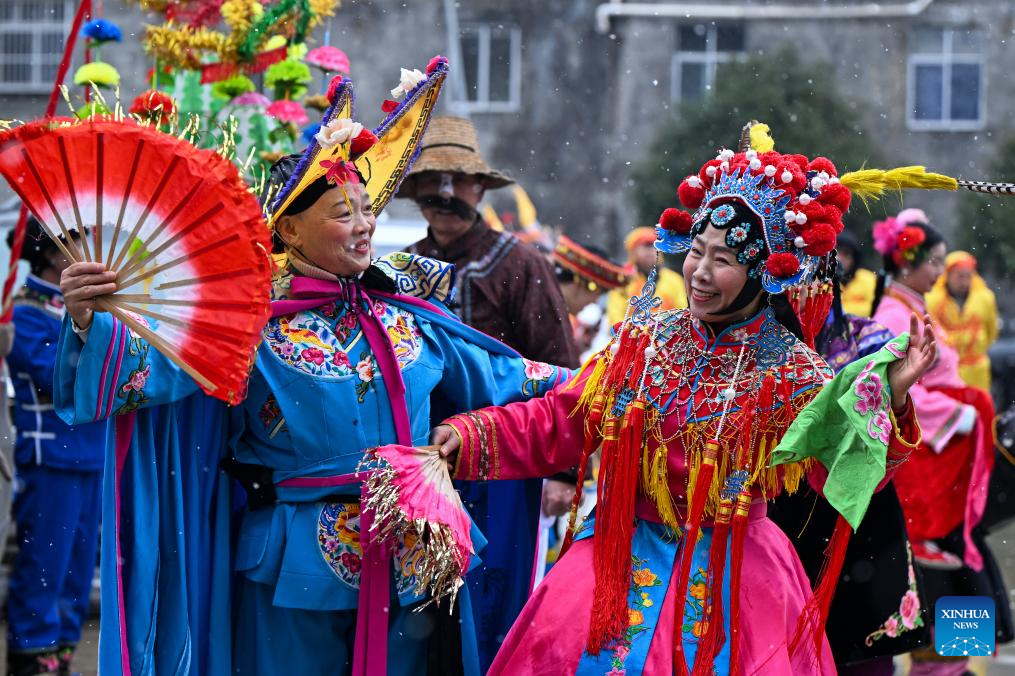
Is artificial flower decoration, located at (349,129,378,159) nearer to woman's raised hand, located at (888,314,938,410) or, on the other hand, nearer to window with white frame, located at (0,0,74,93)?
woman's raised hand, located at (888,314,938,410)

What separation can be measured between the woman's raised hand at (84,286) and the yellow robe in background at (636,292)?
526 cm

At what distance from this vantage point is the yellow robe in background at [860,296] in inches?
309

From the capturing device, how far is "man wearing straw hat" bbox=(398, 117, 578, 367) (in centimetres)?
565

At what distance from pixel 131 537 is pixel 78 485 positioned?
9.62 ft

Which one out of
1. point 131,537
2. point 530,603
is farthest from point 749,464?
point 131,537

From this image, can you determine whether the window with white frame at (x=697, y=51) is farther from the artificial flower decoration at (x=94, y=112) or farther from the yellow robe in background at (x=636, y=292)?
the artificial flower decoration at (x=94, y=112)

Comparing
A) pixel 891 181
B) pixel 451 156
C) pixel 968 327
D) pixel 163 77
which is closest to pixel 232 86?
pixel 163 77

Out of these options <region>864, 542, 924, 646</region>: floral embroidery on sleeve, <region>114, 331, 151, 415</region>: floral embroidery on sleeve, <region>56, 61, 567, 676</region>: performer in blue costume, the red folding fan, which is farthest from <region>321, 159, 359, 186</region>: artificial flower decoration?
<region>864, 542, 924, 646</region>: floral embroidery on sleeve

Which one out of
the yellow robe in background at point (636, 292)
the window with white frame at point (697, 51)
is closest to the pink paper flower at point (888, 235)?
the yellow robe in background at point (636, 292)

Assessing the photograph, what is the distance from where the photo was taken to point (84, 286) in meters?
3.33

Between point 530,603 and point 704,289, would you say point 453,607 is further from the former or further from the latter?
point 704,289

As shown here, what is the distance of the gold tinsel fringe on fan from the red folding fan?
18.2 inches

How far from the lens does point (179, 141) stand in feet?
11.0

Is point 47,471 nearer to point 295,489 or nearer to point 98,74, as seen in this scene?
point 98,74
